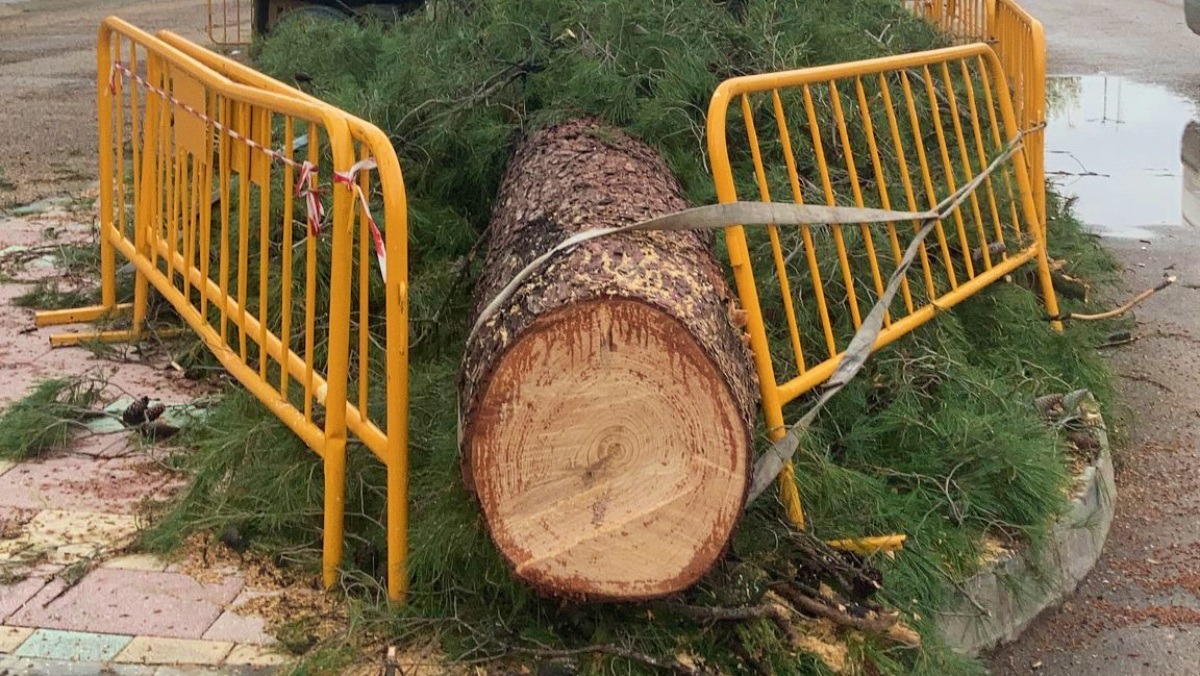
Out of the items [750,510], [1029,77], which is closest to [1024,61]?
[1029,77]

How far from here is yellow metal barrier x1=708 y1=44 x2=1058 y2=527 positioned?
346 centimetres

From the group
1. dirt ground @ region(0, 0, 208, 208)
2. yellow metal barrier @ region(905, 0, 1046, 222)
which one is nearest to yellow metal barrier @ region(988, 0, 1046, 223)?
yellow metal barrier @ region(905, 0, 1046, 222)

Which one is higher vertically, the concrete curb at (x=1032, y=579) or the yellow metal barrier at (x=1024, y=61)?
the yellow metal barrier at (x=1024, y=61)

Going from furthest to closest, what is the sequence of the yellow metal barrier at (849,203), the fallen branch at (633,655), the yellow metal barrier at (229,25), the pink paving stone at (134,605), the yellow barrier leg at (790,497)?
1. the yellow metal barrier at (229,25)
2. the yellow metal barrier at (849,203)
3. the yellow barrier leg at (790,497)
4. the pink paving stone at (134,605)
5. the fallen branch at (633,655)

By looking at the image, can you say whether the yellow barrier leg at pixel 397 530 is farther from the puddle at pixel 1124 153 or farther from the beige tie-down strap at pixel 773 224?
the puddle at pixel 1124 153

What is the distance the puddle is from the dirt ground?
6216 millimetres

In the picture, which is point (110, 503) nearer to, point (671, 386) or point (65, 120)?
point (671, 386)

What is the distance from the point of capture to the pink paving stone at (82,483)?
380 cm

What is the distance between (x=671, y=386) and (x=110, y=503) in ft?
6.39

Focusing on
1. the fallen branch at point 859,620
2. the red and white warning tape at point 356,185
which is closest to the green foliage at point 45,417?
the red and white warning tape at point 356,185

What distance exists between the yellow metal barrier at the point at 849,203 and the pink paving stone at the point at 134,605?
4.93 ft

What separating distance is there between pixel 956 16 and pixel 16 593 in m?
6.33

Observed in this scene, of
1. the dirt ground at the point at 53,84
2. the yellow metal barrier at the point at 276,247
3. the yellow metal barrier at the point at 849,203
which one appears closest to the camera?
the yellow metal barrier at the point at 276,247

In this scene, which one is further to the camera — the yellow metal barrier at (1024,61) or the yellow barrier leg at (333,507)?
the yellow metal barrier at (1024,61)
